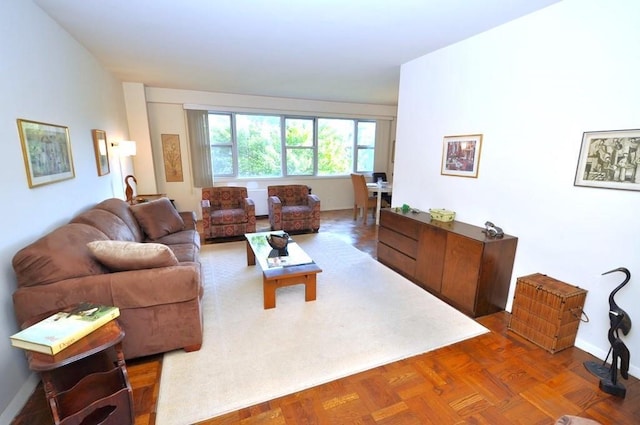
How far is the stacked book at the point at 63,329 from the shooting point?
1.22m

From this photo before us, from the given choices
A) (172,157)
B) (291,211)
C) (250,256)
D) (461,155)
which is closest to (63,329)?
(250,256)

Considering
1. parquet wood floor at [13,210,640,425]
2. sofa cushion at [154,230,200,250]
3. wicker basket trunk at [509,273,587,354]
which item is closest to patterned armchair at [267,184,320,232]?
sofa cushion at [154,230,200,250]

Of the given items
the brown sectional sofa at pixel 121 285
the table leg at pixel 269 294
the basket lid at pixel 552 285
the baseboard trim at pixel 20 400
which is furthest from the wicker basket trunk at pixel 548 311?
the baseboard trim at pixel 20 400

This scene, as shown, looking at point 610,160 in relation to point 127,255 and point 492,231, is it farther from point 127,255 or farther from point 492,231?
point 127,255

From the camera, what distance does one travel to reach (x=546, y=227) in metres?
2.28

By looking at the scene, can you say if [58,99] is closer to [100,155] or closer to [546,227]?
[100,155]

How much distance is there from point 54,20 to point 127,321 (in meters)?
2.57

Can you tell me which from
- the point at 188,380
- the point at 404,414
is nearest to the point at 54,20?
the point at 188,380

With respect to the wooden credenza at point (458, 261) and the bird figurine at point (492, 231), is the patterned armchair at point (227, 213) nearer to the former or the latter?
the wooden credenza at point (458, 261)

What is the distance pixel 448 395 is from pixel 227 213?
3.71 metres

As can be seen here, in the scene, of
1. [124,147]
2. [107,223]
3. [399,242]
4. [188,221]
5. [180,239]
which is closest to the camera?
[107,223]

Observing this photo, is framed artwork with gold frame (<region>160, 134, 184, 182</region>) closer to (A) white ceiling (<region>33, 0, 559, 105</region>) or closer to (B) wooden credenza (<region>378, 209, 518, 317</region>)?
(A) white ceiling (<region>33, 0, 559, 105</region>)

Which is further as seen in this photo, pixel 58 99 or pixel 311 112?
pixel 311 112

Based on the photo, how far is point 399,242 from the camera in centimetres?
337
